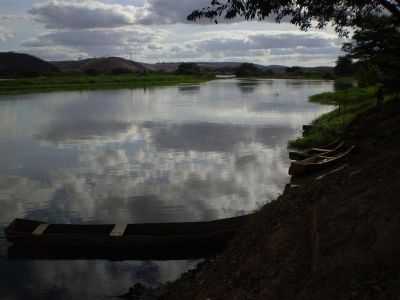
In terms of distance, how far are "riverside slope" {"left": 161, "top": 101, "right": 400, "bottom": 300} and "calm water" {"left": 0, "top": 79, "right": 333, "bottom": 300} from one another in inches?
113

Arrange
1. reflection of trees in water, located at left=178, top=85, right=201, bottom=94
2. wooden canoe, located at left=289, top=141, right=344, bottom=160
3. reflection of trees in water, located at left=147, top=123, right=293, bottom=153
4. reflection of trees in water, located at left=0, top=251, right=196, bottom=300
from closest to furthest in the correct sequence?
reflection of trees in water, located at left=0, top=251, right=196, bottom=300 < wooden canoe, located at left=289, top=141, right=344, bottom=160 < reflection of trees in water, located at left=147, top=123, right=293, bottom=153 < reflection of trees in water, located at left=178, top=85, right=201, bottom=94

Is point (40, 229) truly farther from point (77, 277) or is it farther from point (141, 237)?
point (141, 237)

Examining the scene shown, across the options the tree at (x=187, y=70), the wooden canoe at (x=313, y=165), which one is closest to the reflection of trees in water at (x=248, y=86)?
the tree at (x=187, y=70)

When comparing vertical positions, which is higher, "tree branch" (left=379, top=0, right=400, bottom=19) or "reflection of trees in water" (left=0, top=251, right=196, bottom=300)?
"tree branch" (left=379, top=0, right=400, bottom=19)

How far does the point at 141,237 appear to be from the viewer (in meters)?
12.8

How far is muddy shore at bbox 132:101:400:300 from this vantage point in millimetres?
6098

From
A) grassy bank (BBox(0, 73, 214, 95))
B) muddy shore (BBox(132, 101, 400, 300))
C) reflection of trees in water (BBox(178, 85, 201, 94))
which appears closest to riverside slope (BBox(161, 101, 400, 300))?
muddy shore (BBox(132, 101, 400, 300))

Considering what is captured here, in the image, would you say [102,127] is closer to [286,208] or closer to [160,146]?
[160,146]

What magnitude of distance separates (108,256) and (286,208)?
539 cm

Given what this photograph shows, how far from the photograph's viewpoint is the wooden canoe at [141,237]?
502 inches

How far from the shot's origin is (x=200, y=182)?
68.4ft

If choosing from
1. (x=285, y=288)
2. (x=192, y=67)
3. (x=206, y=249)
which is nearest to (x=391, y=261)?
(x=285, y=288)

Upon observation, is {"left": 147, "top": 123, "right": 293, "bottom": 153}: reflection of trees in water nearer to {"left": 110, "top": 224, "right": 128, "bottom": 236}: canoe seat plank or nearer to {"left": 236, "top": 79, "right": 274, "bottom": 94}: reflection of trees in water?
{"left": 110, "top": 224, "right": 128, "bottom": 236}: canoe seat plank

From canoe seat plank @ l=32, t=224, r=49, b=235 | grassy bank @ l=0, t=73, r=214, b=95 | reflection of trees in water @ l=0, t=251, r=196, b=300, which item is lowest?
reflection of trees in water @ l=0, t=251, r=196, b=300
